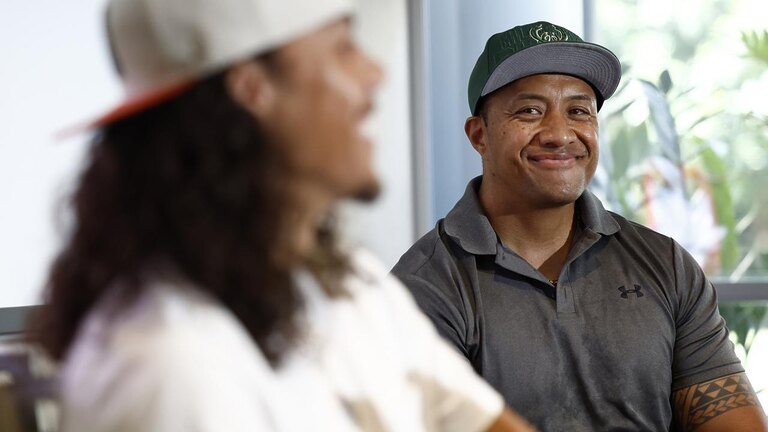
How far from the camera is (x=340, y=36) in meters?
0.78

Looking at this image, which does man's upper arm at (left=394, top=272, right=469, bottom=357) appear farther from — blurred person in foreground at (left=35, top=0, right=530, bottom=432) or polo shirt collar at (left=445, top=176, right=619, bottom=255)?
blurred person in foreground at (left=35, top=0, right=530, bottom=432)

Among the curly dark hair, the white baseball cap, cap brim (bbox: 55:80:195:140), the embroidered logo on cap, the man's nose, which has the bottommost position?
the man's nose

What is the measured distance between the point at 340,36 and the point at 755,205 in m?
3.26

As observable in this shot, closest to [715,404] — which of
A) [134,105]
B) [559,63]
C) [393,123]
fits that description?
[559,63]

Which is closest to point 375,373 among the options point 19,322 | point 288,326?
point 288,326

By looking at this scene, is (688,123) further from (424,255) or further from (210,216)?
(210,216)

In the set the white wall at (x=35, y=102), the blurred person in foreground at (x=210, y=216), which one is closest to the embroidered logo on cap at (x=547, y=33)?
the white wall at (x=35, y=102)

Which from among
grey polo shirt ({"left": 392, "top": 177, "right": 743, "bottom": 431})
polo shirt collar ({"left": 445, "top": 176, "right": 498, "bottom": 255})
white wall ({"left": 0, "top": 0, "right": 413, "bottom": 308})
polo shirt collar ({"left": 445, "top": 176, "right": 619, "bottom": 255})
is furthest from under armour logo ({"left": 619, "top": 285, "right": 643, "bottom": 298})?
white wall ({"left": 0, "top": 0, "right": 413, "bottom": 308})

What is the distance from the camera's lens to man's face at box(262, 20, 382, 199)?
Answer: 0.76 metres

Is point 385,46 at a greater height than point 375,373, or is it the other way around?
point 375,373

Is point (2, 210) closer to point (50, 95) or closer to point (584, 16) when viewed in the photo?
point (50, 95)

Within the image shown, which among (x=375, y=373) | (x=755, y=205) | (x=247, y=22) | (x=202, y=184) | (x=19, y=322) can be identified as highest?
(x=247, y=22)

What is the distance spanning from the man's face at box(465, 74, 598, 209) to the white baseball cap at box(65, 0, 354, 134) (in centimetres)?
137

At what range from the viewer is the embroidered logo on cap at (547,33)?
206 centimetres
